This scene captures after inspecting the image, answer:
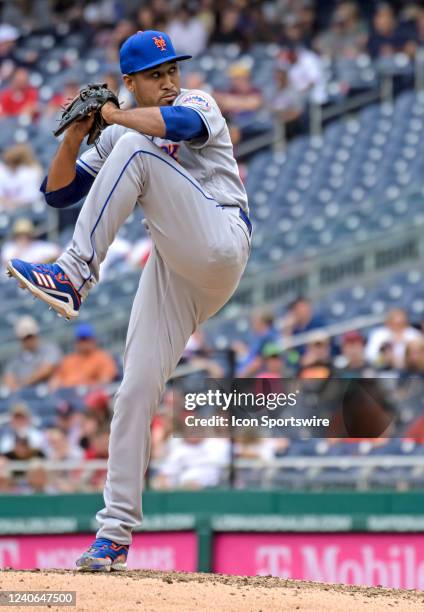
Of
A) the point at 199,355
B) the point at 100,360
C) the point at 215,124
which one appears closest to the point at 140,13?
the point at 100,360

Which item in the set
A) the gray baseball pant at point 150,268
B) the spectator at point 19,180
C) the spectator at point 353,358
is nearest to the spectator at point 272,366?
the spectator at point 353,358

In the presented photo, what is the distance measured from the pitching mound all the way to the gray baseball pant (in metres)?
0.28

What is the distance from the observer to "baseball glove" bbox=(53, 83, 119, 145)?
189 inches

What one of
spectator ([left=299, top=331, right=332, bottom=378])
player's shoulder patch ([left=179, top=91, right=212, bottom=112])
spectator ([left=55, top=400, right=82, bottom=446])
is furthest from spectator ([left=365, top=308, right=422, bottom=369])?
player's shoulder patch ([left=179, top=91, right=212, bottom=112])

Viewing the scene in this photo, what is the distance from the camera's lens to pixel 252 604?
450 centimetres

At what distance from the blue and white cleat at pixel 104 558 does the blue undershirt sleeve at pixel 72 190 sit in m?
1.27

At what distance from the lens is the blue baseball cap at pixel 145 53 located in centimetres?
484

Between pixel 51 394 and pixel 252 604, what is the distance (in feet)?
16.8

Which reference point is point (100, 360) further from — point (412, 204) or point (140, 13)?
point (140, 13)

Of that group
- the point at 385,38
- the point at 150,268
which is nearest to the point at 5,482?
the point at 150,268

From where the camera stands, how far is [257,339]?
10.3 m

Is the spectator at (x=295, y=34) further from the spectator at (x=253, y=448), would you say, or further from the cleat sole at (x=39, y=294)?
the cleat sole at (x=39, y=294)

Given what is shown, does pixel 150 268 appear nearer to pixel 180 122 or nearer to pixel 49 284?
pixel 49 284

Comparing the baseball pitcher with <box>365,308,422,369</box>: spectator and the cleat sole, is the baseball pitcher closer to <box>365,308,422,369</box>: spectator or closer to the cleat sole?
the cleat sole
